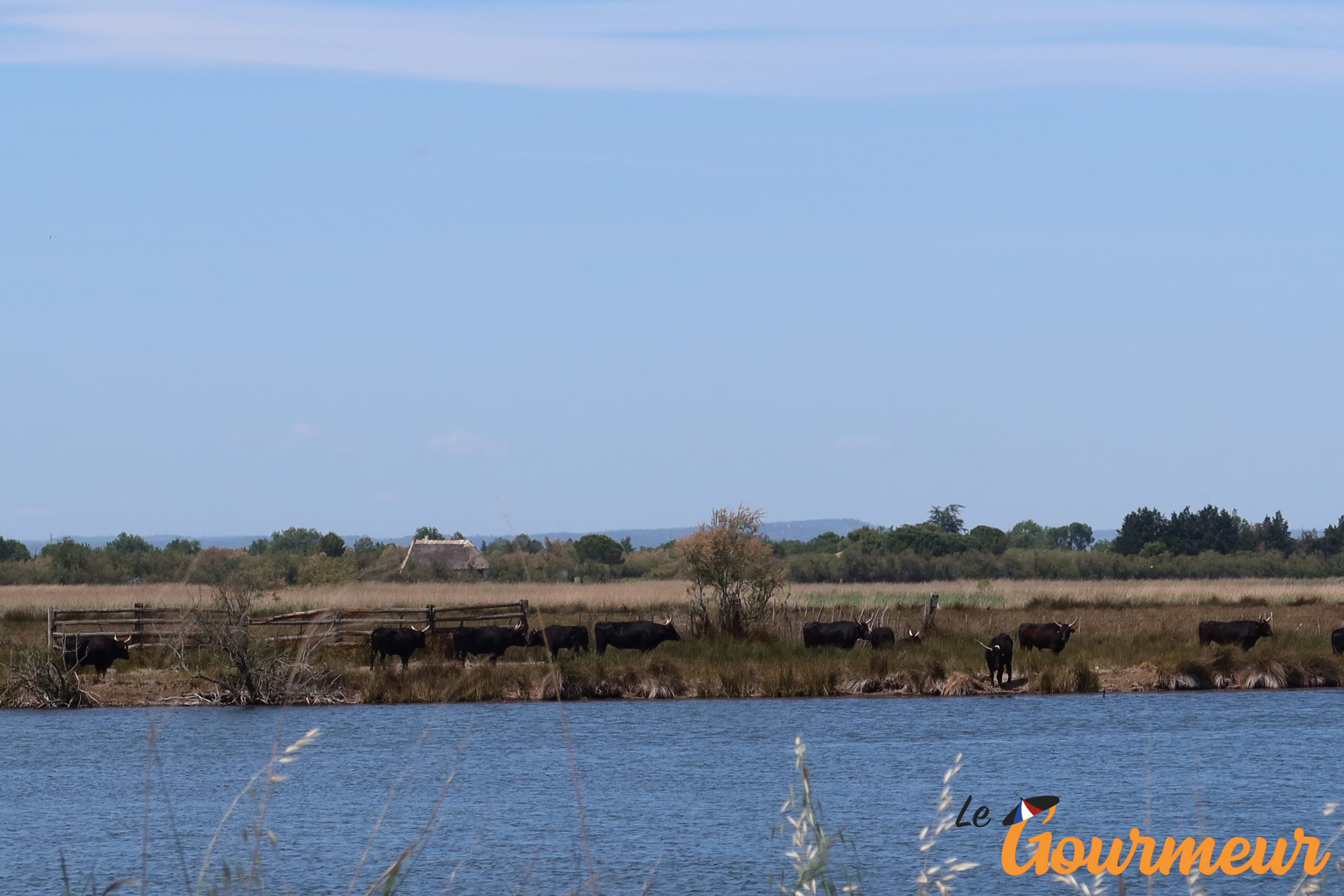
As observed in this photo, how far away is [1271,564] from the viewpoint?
289ft

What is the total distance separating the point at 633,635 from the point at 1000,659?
9.17m

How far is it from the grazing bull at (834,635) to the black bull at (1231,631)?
323 inches

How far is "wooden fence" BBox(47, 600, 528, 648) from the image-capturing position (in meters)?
35.1

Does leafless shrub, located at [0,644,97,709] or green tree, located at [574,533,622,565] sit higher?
green tree, located at [574,533,622,565]

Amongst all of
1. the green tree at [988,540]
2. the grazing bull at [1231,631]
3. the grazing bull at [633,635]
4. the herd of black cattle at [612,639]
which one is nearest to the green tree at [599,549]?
the green tree at [988,540]

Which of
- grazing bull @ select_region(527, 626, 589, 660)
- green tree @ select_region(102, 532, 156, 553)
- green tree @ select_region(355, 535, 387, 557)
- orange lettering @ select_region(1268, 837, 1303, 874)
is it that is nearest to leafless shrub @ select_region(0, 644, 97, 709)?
grazing bull @ select_region(527, 626, 589, 660)

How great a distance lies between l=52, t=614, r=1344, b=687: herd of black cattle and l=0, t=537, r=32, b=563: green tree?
286 feet

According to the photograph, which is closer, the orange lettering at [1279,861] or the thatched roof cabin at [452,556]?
the orange lettering at [1279,861]

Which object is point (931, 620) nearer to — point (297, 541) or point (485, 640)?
point (485, 640)

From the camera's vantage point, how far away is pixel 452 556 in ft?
291

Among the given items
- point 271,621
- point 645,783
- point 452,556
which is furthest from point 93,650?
point 452,556

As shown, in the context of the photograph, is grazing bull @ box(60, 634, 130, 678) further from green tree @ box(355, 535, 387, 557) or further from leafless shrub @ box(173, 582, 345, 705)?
green tree @ box(355, 535, 387, 557)

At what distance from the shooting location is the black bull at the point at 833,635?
36312 mm

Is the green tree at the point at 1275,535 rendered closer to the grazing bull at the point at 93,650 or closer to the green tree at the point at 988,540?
the green tree at the point at 988,540
